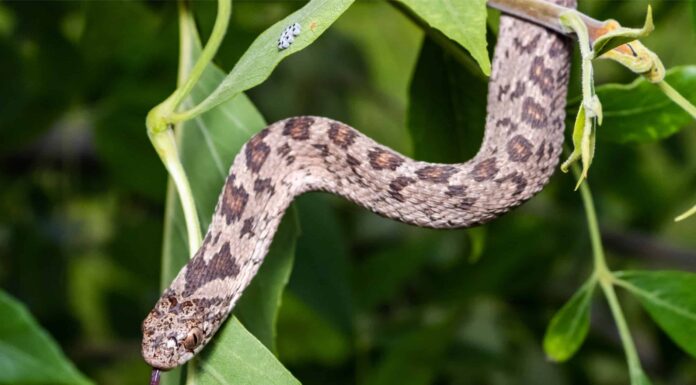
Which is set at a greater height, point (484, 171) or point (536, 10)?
point (536, 10)

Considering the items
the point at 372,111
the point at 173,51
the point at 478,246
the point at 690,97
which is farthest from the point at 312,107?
the point at 690,97

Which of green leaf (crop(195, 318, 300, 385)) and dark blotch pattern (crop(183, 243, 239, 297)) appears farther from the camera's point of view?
dark blotch pattern (crop(183, 243, 239, 297))

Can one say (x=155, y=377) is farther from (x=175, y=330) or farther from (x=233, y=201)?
(x=233, y=201)

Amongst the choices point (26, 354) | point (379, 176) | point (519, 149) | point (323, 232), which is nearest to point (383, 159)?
point (379, 176)

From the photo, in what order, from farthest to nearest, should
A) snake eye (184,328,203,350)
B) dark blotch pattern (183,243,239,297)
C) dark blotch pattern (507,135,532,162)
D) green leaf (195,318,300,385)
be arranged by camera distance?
dark blotch pattern (507,135,532,162)
dark blotch pattern (183,243,239,297)
snake eye (184,328,203,350)
green leaf (195,318,300,385)

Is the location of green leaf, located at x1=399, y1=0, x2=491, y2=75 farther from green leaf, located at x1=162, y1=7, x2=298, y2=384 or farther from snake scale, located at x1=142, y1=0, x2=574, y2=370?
green leaf, located at x1=162, y1=7, x2=298, y2=384

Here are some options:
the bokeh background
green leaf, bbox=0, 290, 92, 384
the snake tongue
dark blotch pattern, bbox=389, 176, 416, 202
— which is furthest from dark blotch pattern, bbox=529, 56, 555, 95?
green leaf, bbox=0, 290, 92, 384

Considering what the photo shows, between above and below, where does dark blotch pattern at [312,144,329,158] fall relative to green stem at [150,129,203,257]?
below
